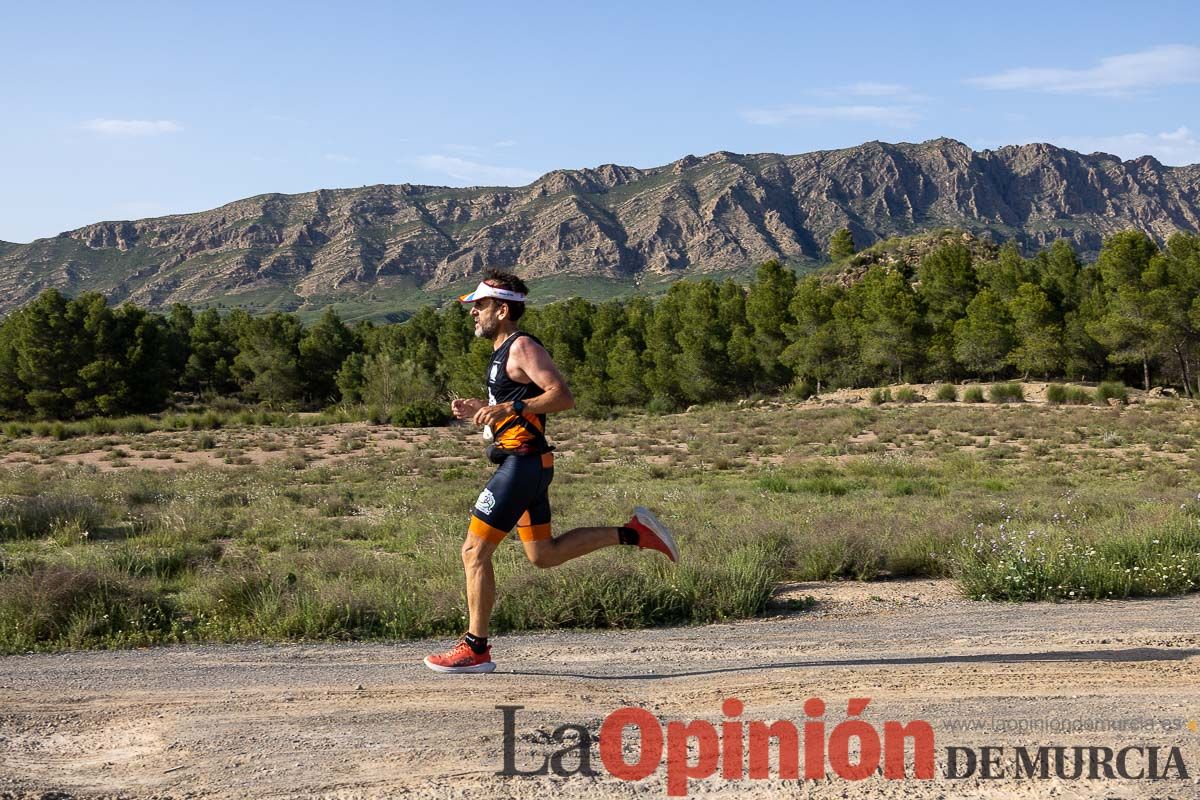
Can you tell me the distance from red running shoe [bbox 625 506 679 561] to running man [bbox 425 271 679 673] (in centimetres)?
51

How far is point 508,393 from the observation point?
18.6 ft

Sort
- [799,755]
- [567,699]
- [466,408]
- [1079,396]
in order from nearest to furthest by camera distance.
→ 1. [799,755]
2. [567,699]
3. [466,408]
4. [1079,396]

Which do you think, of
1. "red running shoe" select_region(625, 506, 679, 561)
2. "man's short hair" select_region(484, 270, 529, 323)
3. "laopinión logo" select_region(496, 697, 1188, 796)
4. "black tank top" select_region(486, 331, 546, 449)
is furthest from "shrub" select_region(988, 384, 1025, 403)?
"laopinión logo" select_region(496, 697, 1188, 796)

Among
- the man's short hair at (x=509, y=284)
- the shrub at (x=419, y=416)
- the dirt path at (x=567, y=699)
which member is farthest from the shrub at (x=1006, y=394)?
the man's short hair at (x=509, y=284)

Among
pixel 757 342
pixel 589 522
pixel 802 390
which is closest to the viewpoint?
pixel 589 522

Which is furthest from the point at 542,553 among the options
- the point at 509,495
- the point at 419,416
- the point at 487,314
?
the point at 419,416

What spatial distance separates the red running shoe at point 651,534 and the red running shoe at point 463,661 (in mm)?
1254

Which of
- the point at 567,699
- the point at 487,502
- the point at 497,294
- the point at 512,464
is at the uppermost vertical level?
the point at 497,294

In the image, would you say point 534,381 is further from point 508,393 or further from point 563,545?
point 563,545

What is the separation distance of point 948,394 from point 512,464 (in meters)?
45.2

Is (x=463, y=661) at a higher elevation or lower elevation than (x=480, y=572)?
lower

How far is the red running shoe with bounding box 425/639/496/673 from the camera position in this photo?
562 centimetres

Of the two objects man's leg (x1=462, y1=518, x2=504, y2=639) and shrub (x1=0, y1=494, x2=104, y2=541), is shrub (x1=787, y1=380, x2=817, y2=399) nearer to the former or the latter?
shrub (x1=0, y1=494, x2=104, y2=541)

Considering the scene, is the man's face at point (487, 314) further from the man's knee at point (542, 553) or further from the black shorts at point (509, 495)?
the man's knee at point (542, 553)
